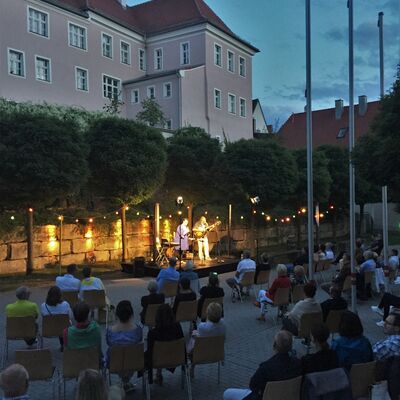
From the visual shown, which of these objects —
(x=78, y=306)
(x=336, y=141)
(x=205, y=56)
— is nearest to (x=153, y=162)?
(x=78, y=306)

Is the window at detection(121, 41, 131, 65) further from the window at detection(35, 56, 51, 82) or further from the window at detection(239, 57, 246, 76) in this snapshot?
the window at detection(239, 57, 246, 76)

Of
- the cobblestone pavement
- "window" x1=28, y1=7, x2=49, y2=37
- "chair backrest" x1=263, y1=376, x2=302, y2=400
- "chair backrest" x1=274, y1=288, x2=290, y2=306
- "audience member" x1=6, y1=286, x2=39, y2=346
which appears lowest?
the cobblestone pavement

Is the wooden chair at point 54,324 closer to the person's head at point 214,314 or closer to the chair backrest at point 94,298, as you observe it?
the chair backrest at point 94,298

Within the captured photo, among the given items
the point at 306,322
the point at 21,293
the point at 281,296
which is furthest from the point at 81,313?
the point at 281,296

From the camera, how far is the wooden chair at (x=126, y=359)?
567 cm

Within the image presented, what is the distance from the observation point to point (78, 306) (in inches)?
239

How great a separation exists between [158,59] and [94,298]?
35.0 metres

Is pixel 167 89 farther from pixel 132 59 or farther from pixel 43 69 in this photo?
pixel 43 69

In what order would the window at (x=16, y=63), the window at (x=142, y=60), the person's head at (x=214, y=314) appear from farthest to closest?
the window at (x=142, y=60), the window at (x=16, y=63), the person's head at (x=214, y=314)

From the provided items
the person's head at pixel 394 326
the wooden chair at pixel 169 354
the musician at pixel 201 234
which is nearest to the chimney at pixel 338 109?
the musician at pixel 201 234

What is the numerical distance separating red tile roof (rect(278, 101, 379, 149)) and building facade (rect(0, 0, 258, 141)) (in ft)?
36.9

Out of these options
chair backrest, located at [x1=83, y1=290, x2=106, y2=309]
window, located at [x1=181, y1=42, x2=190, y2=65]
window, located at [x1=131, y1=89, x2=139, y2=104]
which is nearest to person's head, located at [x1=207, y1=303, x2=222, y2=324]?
chair backrest, located at [x1=83, y1=290, x2=106, y2=309]

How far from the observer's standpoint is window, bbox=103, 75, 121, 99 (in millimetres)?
37719

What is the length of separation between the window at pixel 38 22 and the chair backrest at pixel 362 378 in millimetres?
31971
